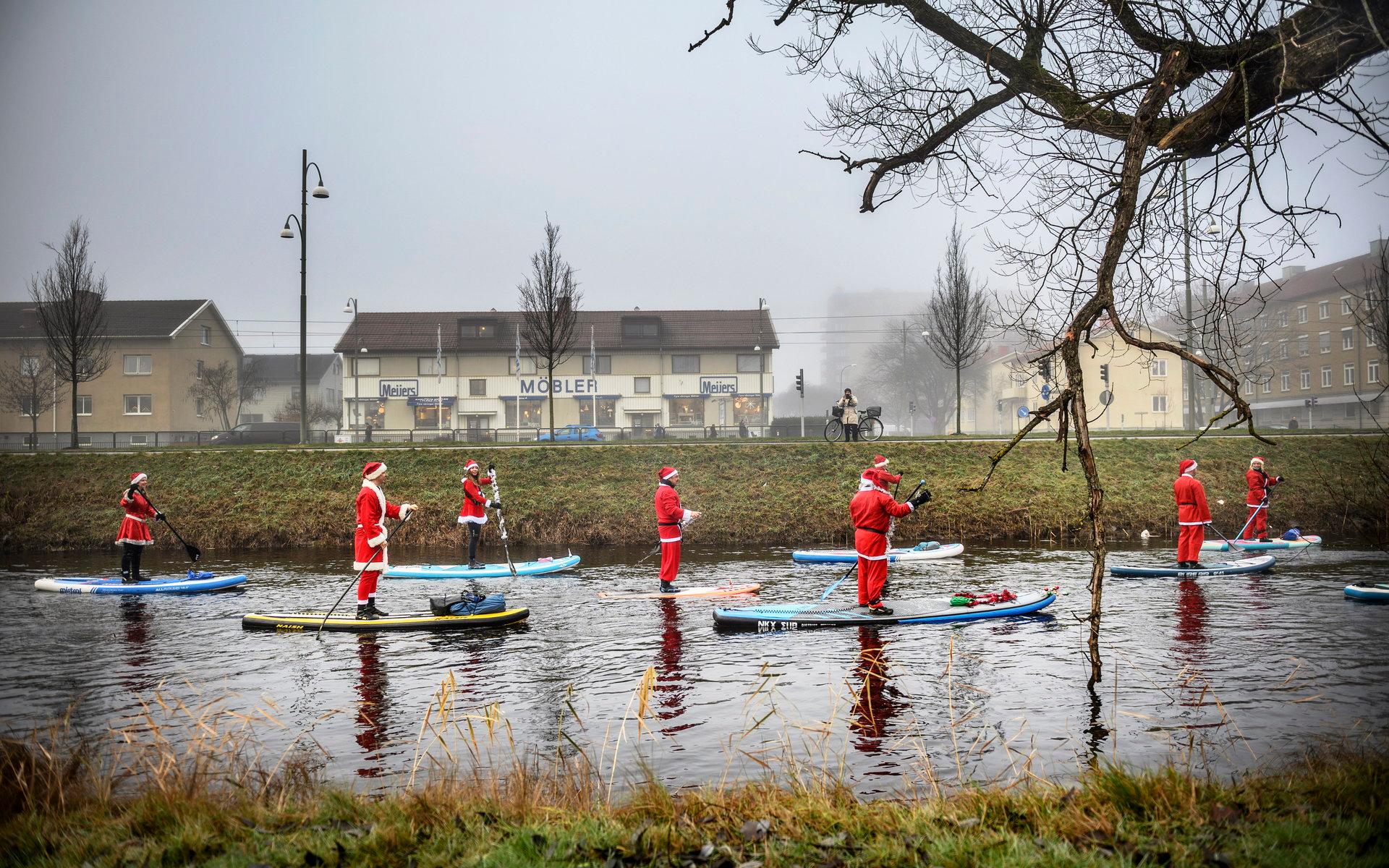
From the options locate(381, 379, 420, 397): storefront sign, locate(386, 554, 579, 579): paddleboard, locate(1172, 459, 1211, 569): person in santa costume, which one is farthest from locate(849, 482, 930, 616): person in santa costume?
locate(381, 379, 420, 397): storefront sign

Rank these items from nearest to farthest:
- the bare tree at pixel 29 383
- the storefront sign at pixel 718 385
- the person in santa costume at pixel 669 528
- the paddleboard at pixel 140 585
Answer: the person in santa costume at pixel 669 528 → the paddleboard at pixel 140 585 → the bare tree at pixel 29 383 → the storefront sign at pixel 718 385

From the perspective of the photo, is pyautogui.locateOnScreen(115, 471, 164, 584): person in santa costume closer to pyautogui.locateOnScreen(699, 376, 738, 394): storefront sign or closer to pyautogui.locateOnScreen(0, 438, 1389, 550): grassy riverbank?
pyautogui.locateOnScreen(0, 438, 1389, 550): grassy riverbank

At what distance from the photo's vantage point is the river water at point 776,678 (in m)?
7.55

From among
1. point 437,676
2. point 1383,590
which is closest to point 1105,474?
point 1383,590

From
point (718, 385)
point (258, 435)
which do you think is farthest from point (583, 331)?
point (258, 435)

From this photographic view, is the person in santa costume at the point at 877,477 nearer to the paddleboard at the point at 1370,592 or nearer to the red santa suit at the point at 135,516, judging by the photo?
the paddleboard at the point at 1370,592

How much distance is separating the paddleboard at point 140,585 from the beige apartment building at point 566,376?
Result: 42942mm

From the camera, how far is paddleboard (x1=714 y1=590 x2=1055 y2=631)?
12.7 metres

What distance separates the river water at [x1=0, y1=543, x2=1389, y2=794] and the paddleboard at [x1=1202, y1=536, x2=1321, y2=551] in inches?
125

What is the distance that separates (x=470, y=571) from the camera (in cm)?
1880

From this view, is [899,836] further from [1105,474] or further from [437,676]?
[1105,474]

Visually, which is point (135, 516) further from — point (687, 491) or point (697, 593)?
point (687, 491)

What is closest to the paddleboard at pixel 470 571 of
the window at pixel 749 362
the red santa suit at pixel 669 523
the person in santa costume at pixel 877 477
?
A: the red santa suit at pixel 669 523

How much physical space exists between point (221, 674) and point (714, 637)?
19.3 feet
